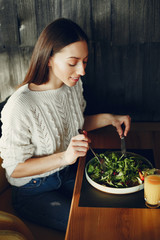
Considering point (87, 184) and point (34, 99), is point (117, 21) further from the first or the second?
point (87, 184)

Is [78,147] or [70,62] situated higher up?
[70,62]

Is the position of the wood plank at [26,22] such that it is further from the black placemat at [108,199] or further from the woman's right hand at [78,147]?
the black placemat at [108,199]

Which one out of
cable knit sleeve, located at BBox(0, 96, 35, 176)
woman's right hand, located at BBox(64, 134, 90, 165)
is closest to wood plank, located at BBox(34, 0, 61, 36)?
cable knit sleeve, located at BBox(0, 96, 35, 176)

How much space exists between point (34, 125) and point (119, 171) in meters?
0.54

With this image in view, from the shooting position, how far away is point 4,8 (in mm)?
1815

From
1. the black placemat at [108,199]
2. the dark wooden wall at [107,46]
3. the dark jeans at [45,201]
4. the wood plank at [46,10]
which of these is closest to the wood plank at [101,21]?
the dark wooden wall at [107,46]

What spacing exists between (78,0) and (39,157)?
3.73 feet

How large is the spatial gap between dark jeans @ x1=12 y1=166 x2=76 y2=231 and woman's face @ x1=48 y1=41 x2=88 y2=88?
0.60m

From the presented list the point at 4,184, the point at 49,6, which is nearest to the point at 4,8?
the point at 49,6

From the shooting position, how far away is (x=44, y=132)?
56.6 inches

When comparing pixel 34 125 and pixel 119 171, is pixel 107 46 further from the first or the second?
pixel 119 171

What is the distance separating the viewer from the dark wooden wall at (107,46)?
1759mm

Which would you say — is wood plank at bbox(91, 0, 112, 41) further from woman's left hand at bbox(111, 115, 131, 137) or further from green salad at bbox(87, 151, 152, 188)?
green salad at bbox(87, 151, 152, 188)

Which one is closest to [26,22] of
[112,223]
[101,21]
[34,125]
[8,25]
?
[8,25]
